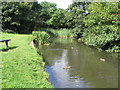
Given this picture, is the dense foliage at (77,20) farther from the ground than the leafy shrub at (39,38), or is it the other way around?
the dense foliage at (77,20)

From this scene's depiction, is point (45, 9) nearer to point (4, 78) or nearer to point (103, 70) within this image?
point (103, 70)

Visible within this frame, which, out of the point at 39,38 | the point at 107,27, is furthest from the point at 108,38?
the point at 39,38

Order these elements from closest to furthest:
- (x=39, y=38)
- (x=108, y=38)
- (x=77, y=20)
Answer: (x=108, y=38), (x=39, y=38), (x=77, y=20)

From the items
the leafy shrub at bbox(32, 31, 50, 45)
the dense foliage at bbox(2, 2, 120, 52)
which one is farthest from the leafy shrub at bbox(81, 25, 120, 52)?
the leafy shrub at bbox(32, 31, 50, 45)

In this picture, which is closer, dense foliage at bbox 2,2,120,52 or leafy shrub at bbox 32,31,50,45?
dense foliage at bbox 2,2,120,52

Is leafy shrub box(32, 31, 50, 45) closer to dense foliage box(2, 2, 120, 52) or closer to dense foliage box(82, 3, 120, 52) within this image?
dense foliage box(2, 2, 120, 52)

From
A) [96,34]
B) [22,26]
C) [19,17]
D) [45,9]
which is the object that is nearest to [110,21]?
[96,34]

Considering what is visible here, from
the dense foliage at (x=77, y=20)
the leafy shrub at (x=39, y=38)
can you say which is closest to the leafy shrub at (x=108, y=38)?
the dense foliage at (x=77, y=20)

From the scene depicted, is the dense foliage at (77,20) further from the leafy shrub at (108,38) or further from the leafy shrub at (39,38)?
the leafy shrub at (39,38)

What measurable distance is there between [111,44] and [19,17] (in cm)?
1497

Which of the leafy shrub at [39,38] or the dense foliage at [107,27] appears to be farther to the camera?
the leafy shrub at [39,38]

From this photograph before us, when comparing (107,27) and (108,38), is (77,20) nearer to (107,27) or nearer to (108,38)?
(107,27)

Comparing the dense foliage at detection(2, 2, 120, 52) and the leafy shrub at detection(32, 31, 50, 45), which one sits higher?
the dense foliage at detection(2, 2, 120, 52)

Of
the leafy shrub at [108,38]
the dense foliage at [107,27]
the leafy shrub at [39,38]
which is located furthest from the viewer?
the leafy shrub at [39,38]
